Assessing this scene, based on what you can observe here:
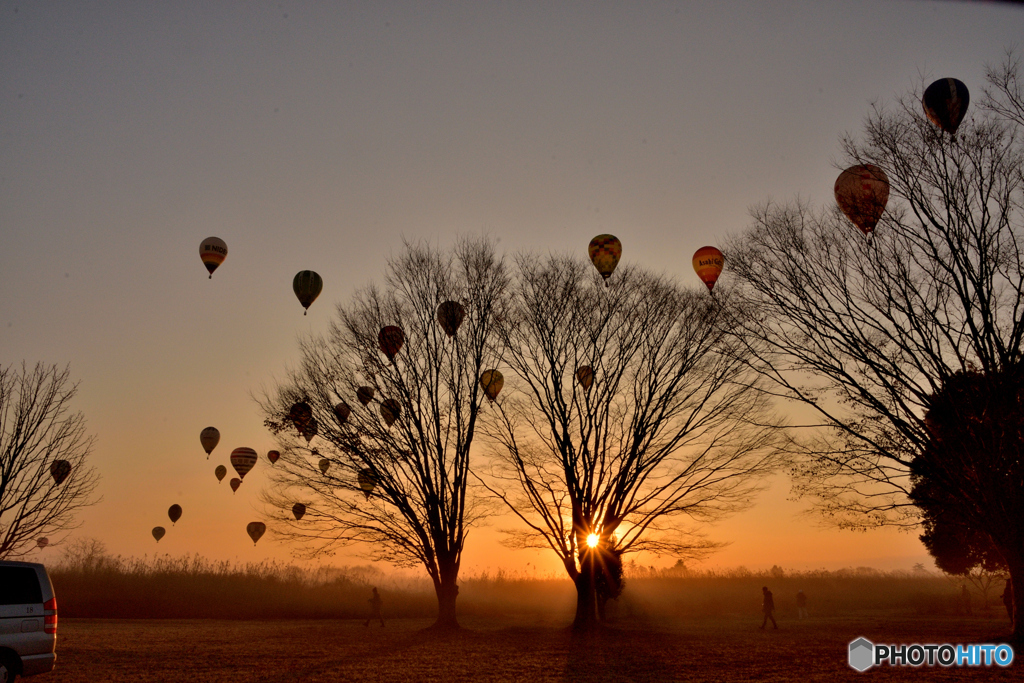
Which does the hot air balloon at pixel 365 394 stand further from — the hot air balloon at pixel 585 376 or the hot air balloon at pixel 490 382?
the hot air balloon at pixel 585 376

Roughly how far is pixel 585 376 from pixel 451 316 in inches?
191

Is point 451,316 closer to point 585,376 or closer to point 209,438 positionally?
point 585,376

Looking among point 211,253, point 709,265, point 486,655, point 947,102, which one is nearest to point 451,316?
point 709,265

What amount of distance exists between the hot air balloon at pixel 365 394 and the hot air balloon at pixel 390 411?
0.46 m

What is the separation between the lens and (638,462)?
866 inches

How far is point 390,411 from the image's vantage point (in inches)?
898

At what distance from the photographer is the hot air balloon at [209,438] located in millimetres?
33719

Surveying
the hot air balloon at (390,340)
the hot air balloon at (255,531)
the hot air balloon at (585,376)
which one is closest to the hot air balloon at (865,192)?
the hot air balloon at (585,376)

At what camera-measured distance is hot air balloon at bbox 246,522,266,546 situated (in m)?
38.5

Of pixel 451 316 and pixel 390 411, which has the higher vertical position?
pixel 451 316

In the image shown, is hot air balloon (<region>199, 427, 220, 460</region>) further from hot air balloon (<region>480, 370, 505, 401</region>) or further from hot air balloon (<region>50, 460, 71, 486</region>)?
hot air balloon (<region>480, 370, 505, 401</region>)

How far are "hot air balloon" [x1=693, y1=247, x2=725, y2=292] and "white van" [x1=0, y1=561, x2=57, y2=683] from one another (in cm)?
1631

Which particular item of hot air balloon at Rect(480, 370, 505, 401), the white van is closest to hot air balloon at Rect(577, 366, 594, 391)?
A: hot air balloon at Rect(480, 370, 505, 401)

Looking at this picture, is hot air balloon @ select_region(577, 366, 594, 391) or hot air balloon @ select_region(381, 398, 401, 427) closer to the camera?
hot air balloon @ select_region(577, 366, 594, 391)
